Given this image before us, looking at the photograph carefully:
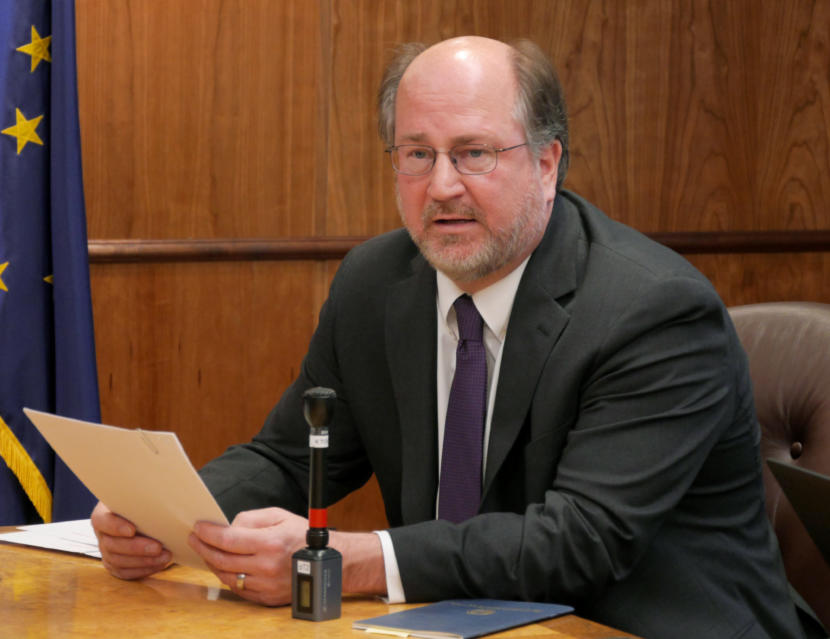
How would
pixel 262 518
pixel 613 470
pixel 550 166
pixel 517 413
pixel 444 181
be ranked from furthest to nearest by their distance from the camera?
1. pixel 550 166
2. pixel 444 181
3. pixel 517 413
4. pixel 613 470
5. pixel 262 518

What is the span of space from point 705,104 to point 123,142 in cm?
184

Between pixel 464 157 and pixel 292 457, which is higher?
pixel 464 157

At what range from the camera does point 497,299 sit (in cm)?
201

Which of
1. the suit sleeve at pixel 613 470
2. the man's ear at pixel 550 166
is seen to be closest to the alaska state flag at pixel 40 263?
the man's ear at pixel 550 166

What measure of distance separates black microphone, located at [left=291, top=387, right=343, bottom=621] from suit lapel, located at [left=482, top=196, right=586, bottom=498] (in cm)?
45

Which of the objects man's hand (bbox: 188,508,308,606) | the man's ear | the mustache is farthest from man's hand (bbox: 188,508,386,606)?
the man's ear

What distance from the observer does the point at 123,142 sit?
3449 mm

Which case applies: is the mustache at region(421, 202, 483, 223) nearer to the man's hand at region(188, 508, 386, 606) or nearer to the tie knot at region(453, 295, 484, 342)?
the tie knot at region(453, 295, 484, 342)

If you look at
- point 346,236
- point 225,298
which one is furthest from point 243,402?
point 346,236

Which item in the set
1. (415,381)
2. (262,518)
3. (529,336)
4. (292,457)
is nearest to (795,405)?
(529,336)

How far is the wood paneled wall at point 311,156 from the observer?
3.47 meters

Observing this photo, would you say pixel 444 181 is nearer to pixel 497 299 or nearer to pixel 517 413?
pixel 497 299

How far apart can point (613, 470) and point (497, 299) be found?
420 millimetres

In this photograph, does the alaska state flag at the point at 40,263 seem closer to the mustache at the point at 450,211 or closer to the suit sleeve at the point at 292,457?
the suit sleeve at the point at 292,457
